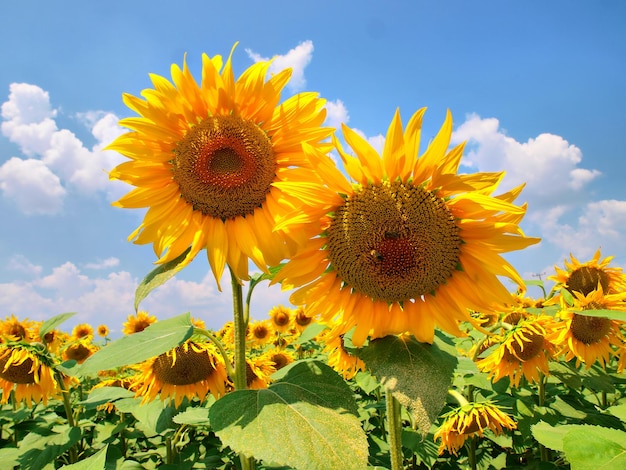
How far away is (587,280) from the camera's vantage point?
5.43 metres

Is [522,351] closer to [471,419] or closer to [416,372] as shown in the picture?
[471,419]

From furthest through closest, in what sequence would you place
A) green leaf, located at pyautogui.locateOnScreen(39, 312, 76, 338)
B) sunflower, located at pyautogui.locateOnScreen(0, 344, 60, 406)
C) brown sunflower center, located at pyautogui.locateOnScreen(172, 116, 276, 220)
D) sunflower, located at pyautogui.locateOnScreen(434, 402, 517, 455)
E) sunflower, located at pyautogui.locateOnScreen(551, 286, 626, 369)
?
sunflower, located at pyautogui.locateOnScreen(0, 344, 60, 406) → green leaf, located at pyautogui.locateOnScreen(39, 312, 76, 338) → sunflower, located at pyautogui.locateOnScreen(551, 286, 626, 369) → sunflower, located at pyautogui.locateOnScreen(434, 402, 517, 455) → brown sunflower center, located at pyautogui.locateOnScreen(172, 116, 276, 220)

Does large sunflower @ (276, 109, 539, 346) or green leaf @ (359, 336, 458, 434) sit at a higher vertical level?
large sunflower @ (276, 109, 539, 346)

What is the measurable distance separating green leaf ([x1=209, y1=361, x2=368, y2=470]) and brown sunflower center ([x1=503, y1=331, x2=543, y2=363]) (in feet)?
8.67

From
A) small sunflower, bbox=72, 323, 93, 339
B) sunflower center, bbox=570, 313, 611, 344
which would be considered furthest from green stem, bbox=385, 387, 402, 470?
small sunflower, bbox=72, 323, 93, 339

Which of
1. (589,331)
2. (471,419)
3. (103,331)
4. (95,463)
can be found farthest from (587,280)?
(103,331)

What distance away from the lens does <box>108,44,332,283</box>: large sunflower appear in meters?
2.02

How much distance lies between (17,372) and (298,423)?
4494 mm

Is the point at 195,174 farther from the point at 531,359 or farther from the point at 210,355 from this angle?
the point at 531,359

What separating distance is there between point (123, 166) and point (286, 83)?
0.85 meters

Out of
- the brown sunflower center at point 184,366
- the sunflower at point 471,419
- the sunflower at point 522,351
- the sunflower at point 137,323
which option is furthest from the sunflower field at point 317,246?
the sunflower at point 137,323

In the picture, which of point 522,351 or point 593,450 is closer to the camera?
point 593,450

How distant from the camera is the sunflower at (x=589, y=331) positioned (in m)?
4.19

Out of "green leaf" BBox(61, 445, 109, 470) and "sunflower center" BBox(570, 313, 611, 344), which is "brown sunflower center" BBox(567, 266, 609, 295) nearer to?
"sunflower center" BBox(570, 313, 611, 344)
